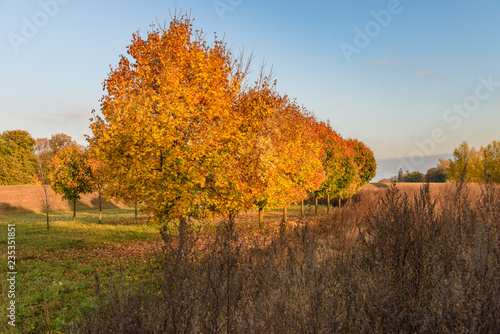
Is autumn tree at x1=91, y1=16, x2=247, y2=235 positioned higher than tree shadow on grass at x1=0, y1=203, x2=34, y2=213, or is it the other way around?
autumn tree at x1=91, y1=16, x2=247, y2=235

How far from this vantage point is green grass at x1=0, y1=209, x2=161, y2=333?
649cm

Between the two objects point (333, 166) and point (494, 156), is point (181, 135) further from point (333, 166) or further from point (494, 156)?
point (494, 156)

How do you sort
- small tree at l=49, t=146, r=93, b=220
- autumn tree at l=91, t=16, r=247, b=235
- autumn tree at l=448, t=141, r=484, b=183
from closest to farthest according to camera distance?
autumn tree at l=91, t=16, r=247, b=235, small tree at l=49, t=146, r=93, b=220, autumn tree at l=448, t=141, r=484, b=183

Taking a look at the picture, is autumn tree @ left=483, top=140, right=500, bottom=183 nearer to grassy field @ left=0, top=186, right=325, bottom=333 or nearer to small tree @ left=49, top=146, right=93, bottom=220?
grassy field @ left=0, top=186, right=325, bottom=333

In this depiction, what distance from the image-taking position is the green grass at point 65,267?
6.49 meters

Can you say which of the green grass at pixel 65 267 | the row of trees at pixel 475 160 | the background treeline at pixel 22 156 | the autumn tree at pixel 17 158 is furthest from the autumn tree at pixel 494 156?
the autumn tree at pixel 17 158

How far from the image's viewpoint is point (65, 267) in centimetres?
1055

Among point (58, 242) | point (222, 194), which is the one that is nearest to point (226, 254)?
point (222, 194)

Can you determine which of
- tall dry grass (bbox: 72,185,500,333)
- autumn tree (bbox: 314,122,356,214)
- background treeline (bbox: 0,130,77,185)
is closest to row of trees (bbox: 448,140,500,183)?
autumn tree (bbox: 314,122,356,214)

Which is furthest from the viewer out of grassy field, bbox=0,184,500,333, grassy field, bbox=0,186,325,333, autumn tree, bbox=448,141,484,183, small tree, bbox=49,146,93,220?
autumn tree, bbox=448,141,484,183

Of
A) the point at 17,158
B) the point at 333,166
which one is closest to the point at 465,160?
the point at 333,166

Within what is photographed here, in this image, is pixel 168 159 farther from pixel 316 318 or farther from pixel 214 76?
pixel 316 318

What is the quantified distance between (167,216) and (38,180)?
164 feet

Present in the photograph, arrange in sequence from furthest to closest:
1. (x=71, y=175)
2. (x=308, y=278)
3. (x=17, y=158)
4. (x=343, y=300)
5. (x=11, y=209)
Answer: (x=17, y=158), (x=11, y=209), (x=71, y=175), (x=308, y=278), (x=343, y=300)
